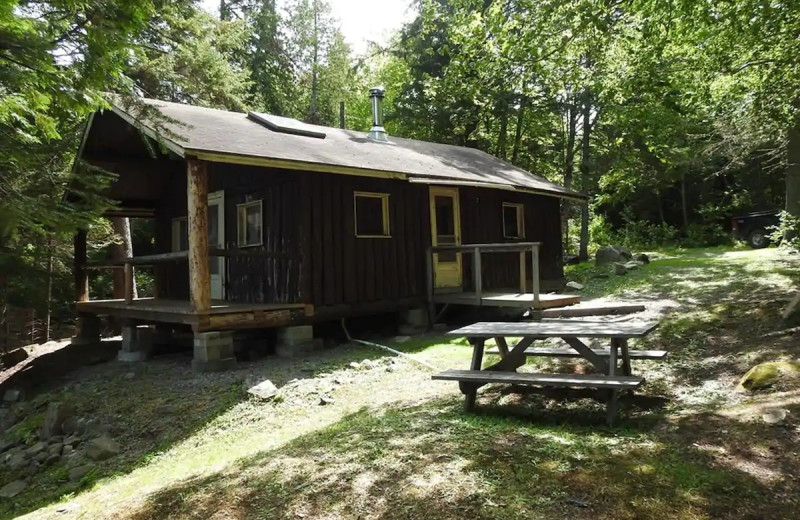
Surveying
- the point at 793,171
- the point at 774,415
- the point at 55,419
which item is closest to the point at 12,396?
the point at 55,419

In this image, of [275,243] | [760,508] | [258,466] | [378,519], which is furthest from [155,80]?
[760,508]

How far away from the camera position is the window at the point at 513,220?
1302 cm

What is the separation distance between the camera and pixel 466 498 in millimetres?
3307

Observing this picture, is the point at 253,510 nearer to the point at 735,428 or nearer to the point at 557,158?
the point at 735,428

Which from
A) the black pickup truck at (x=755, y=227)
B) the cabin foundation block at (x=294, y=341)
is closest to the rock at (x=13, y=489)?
the cabin foundation block at (x=294, y=341)

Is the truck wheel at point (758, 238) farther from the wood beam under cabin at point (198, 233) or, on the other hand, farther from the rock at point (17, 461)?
the rock at point (17, 461)

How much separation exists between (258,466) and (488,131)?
70.1ft

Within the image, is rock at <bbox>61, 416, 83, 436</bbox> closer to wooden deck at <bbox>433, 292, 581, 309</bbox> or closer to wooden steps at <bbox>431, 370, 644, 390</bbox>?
wooden steps at <bbox>431, 370, 644, 390</bbox>

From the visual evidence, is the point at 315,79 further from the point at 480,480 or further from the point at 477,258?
the point at 480,480

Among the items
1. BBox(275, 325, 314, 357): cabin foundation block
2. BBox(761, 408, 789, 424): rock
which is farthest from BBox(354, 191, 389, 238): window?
BBox(761, 408, 789, 424): rock

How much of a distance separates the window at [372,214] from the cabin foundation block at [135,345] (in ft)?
14.9

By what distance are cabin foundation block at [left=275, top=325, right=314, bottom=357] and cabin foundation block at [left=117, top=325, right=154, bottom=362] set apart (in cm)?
299

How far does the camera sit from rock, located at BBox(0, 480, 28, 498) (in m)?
5.76

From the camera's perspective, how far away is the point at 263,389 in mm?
6762
